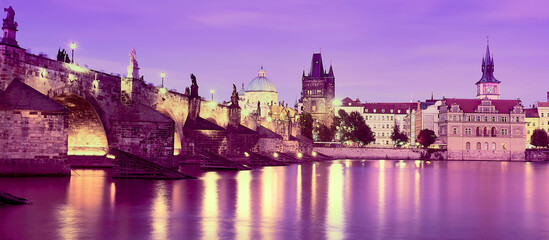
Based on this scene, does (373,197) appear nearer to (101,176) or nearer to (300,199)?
Answer: (300,199)

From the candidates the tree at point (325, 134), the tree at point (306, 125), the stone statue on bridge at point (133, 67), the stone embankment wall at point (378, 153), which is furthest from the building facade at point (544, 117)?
the stone statue on bridge at point (133, 67)

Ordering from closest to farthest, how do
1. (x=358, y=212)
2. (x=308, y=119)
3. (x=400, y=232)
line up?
1. (x=400, y=232)
2. (x=358, y=212)
3. (x=308, y=119)

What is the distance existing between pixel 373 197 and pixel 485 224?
30.7ft

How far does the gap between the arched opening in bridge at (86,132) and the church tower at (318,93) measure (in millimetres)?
146201

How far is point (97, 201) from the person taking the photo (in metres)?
21.8

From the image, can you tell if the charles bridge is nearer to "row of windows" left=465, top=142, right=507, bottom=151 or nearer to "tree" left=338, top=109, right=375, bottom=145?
"row of windows" left=465, top=142, right=507, bottom=151

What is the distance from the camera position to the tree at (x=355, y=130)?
13138cm

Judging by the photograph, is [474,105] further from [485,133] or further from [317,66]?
[317,66]

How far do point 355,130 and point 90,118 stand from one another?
97231mm

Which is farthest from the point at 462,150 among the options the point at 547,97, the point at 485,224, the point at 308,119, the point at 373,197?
the point at 485,224

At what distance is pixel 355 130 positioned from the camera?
436ft

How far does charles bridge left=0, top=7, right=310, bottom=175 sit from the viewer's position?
2925 cm

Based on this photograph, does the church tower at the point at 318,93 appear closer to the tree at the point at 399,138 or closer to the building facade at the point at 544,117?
the tree at the point at 399,138

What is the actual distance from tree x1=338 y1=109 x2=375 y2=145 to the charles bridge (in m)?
63.8
